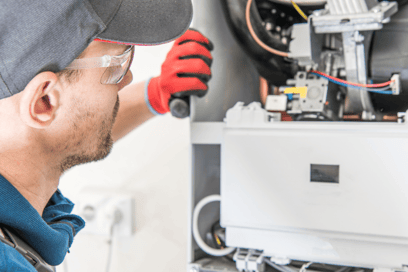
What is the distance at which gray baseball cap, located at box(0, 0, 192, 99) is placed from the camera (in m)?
0.49

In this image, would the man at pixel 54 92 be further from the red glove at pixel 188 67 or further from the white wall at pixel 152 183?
the white wall at pixel 152 183

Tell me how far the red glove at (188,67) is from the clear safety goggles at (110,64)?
0.16 metres

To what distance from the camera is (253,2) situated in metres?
0.82

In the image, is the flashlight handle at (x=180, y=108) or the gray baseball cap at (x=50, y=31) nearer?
the gray baseball cap at (x=50, y=31)

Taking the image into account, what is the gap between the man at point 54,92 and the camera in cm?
50

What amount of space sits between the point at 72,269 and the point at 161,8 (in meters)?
1.17

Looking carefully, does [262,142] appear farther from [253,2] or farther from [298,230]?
[253,2]

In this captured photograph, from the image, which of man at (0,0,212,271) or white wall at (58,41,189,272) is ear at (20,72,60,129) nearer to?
man at (0,0,212,271)

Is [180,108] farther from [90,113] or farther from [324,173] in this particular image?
[324,173]

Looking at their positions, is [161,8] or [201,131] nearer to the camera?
[161,8]

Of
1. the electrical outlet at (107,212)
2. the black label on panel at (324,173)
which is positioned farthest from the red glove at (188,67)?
the electrical outlet at (107,212)

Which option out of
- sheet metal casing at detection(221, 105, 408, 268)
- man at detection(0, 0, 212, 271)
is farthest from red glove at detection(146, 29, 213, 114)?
sheet metal casing at detection(221, 105, 408, 268)

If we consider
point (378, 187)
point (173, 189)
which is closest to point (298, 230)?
point (378, 187)

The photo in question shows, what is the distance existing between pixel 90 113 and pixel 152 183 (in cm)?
67
